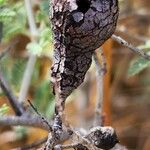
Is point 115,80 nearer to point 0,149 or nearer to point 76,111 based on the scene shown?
point 76,111

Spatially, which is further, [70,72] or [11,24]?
[11,24]

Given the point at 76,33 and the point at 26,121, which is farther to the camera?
the point at 26,121

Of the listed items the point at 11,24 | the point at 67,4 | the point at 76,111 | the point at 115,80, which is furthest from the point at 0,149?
the point at 67,4

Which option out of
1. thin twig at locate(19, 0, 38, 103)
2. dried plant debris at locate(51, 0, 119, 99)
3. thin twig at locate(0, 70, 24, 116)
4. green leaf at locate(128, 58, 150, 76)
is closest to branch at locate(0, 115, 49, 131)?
thin twig at locate(0, 70, 24, 116)

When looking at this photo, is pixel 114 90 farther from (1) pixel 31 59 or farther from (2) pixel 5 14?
(2) pixel 5 14

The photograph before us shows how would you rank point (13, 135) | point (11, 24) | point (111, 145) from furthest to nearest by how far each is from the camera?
point (13, 135) → point (11, 24) → point (111, 145)

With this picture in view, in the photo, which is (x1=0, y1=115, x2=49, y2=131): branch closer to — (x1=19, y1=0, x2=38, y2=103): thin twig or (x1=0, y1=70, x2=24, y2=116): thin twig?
(x1=0, y1=70, x2=24, y2=116): thin twig

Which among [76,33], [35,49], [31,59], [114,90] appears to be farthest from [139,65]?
[114,90]
